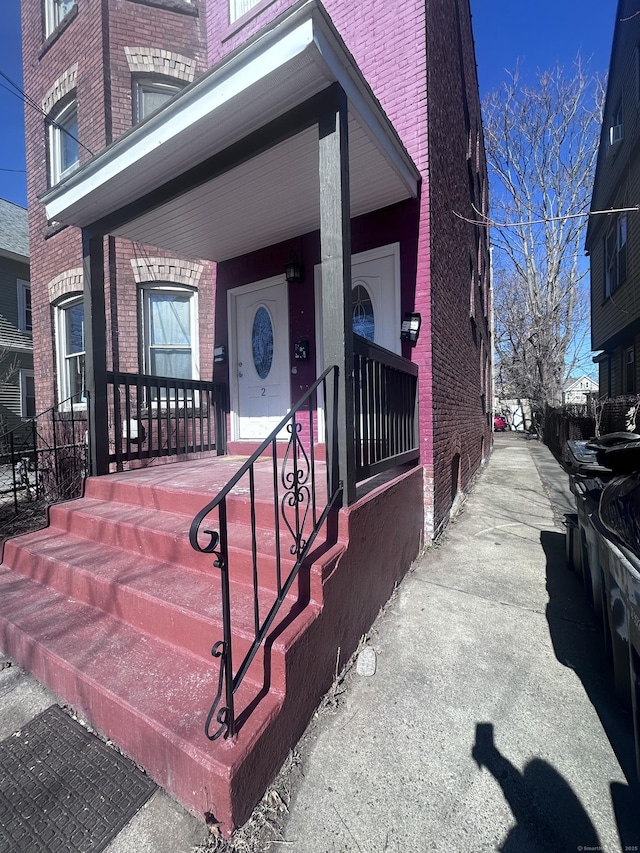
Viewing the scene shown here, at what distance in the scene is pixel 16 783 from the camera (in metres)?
1.51

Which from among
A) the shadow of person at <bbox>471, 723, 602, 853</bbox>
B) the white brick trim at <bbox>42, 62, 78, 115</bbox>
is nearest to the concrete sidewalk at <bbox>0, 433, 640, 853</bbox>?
the shadow of person at <bbox>471, 723, 602, 853</bbox>

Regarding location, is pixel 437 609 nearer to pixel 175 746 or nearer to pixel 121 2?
pixel 175 746

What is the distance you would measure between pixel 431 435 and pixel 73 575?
10.2 feet

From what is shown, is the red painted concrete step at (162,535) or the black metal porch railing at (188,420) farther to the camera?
the black metal porch railing at (188,420)

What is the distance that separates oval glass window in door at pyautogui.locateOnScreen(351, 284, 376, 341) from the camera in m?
4.36

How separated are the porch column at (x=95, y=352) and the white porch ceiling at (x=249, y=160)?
34cm

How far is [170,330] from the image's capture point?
5.84 m

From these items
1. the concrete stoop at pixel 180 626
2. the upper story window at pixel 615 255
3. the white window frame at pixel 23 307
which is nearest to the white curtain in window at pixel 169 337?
the concrete stoop at pixel 180 626

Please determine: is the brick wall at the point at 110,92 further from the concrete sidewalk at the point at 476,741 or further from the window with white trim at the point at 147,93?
the concrete sidewalk at the point at 476,741

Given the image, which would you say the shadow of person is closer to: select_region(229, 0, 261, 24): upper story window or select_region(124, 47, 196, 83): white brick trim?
select_region(229, 0, 261, 24): upper story window

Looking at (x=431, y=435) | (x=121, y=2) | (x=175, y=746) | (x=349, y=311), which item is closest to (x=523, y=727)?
(x=175, y=746)

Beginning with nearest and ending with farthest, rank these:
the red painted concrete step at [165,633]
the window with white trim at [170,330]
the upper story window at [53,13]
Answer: the red painted concrete step at [165,633] < the window with white trim at [170,330] < the upper story window at [53,13]

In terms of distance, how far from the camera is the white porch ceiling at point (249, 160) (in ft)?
7.21

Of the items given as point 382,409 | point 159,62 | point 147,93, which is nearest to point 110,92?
point 147,93
